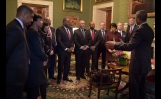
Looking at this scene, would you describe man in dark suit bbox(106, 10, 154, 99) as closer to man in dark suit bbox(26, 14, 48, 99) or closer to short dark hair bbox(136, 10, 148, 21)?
short dark hair bbox(136, 10, 148, 21)

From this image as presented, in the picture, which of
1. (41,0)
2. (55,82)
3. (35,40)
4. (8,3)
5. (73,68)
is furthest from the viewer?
(41,0)

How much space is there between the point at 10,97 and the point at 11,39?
71 cm

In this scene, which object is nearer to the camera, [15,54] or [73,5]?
[15,54]

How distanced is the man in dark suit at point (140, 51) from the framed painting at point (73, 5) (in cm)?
688

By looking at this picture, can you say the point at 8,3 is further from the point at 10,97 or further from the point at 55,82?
the point at 10,97

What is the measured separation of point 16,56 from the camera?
7.06ft

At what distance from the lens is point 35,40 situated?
8.91 ft

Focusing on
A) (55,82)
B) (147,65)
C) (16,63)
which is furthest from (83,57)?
(16,63)

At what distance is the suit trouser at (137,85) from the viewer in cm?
307

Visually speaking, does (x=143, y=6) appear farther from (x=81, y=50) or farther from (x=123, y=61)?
(x=123, y=61)

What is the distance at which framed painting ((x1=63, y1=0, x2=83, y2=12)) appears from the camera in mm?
9469

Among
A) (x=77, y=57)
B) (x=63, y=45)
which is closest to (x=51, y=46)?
(x=63, y=45)

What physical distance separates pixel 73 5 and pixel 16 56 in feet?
25.9

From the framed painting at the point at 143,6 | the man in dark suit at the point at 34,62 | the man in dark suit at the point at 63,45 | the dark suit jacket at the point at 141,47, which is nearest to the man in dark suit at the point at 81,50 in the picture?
the man in dark suit at the point at 63,45
